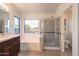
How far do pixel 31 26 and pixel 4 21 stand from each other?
74.1 inches

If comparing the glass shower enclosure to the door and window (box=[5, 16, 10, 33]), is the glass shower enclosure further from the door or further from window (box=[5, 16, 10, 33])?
window (box=[5, 16, 10, 33])

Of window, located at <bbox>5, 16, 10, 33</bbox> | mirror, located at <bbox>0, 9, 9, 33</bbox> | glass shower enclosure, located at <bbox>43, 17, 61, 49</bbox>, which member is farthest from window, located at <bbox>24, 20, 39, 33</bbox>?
mirror, located at <bbox>0, 9, 9, 33</bbox>

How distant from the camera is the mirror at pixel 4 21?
3488 millimetres

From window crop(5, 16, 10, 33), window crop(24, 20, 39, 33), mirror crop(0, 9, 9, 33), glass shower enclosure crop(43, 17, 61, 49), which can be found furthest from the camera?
glass shower enclosure crop(43, 17, 61, 49)

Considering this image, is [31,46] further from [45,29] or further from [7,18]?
[7,18]

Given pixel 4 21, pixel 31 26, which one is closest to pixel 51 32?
pixel 31 26

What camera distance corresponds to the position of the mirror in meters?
3.49

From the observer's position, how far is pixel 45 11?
5.25 m

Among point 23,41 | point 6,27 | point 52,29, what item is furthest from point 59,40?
point 6,27

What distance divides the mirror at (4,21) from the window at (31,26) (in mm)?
1529

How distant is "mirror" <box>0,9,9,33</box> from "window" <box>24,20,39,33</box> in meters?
1.53

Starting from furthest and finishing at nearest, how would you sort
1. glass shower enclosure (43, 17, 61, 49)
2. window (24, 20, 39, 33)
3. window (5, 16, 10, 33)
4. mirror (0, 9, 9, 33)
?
glass shower enclosure (43, 17, 61, 49)
window (24, 20, 39, 33)
window (5, 16, 10, 33)
mirror (0, 9, 9, 33)

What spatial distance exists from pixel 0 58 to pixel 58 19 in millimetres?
4488

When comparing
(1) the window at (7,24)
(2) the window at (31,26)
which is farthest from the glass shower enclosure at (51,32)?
(1) the window at (7,24)
